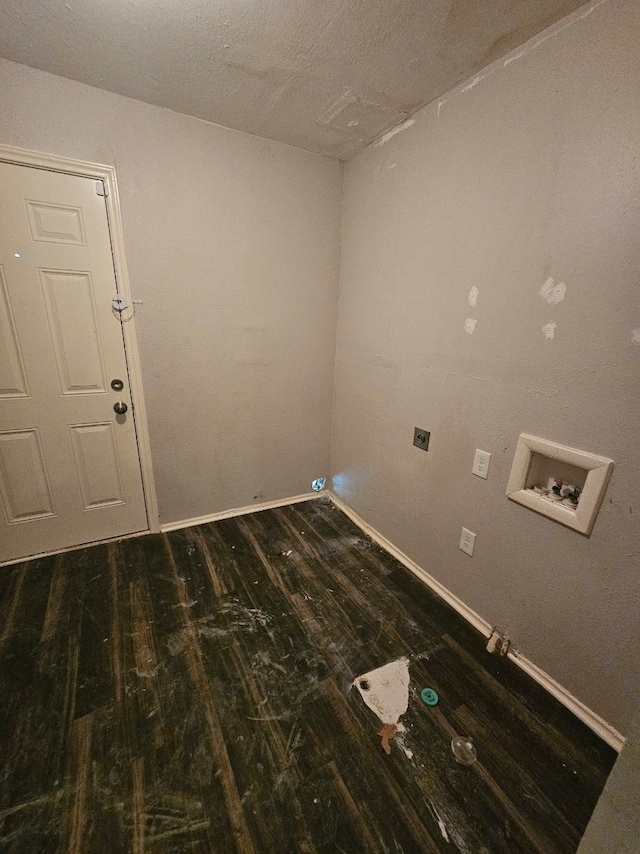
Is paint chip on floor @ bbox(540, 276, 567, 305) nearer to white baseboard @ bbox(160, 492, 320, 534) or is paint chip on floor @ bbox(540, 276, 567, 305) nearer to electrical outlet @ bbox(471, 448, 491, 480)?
electrical outlet @ bbox(471, 448, 491, 480)

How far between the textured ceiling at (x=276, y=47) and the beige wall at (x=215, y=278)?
0.16 meters

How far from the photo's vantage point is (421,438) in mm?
1894

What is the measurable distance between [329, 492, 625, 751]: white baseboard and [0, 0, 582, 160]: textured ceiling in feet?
7.67

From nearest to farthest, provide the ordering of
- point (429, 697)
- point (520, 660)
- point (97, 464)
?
1. point (429, 697)
2. point (520, 660)
3. point (97, 464)

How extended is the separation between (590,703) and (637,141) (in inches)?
74.7

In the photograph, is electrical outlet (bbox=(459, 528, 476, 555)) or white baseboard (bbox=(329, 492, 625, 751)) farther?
electrical outlet (bbox=(459, 528, 476, 555))

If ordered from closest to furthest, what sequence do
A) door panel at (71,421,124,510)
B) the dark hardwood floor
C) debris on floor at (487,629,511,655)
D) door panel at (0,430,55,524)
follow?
the dark hardwood floor → debris on floor at (487,629,511,655) → door panel at (0,430,55,524) → door panel at (71,421,124,510)

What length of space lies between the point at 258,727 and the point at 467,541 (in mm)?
1171

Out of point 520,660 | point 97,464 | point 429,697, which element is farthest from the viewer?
point 97,464

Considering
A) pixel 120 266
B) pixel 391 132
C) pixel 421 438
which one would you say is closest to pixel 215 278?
pixel 120 266

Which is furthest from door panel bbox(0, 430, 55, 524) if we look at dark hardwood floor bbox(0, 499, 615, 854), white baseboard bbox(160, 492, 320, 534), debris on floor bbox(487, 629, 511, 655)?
debris on floor bbox(487, 629, 511, 655)

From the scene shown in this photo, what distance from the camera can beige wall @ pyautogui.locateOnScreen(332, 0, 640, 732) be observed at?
3.57 feet

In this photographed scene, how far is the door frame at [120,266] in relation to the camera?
1.58 meters

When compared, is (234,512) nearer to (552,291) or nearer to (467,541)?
(467,541)
